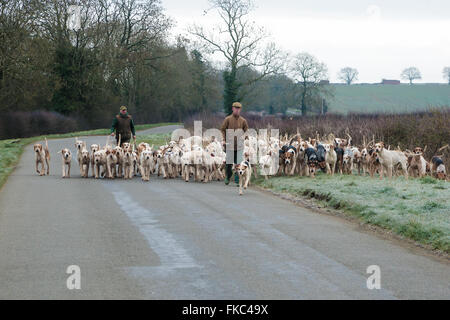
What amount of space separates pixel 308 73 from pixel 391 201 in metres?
85.3

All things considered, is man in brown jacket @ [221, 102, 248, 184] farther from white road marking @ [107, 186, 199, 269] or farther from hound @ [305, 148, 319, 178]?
white road marking @ [107, 186, 199, 269]

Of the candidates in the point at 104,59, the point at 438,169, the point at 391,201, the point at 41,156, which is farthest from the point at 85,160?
the point at 104,59

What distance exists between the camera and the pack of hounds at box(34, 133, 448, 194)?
66.2 feet

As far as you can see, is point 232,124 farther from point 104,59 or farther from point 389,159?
point 104,59

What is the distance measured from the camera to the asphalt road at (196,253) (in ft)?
22.7

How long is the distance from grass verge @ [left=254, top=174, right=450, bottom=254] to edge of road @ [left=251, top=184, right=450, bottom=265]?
4.2 inches

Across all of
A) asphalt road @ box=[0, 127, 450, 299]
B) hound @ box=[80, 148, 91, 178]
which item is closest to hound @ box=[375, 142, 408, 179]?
asphalt road @ box=[0, 127, 450, 299]

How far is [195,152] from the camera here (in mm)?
19953

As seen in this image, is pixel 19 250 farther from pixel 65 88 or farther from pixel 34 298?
pixel 65 88

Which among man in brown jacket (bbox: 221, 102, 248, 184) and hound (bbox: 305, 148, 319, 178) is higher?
man in brown jacket (bbox: 221, 102, 248, 184)

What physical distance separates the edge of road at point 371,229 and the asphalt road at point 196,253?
13 cm

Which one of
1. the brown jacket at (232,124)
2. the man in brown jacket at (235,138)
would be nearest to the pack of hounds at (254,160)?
the man in brown jacket at (235,138)

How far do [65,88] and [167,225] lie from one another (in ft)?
179

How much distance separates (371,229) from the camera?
446 inches
